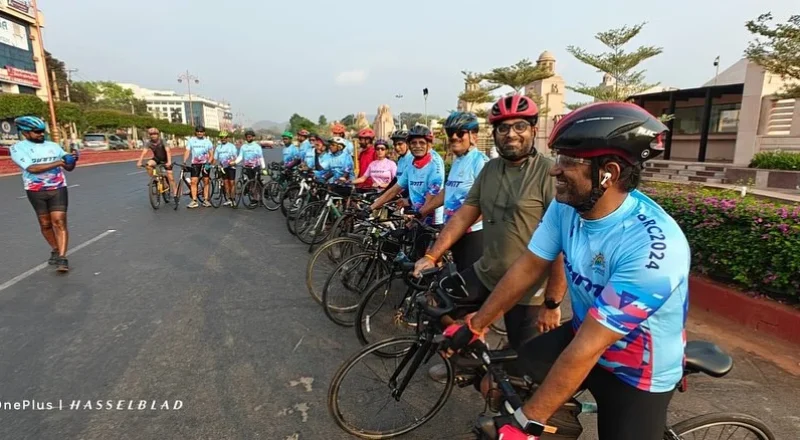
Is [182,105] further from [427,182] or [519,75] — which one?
[427,182]

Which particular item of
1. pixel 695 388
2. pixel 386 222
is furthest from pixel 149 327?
pixel 695 388

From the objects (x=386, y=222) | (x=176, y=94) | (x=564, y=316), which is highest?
(x=176, y=94)

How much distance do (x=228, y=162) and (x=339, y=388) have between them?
9104 millimetres

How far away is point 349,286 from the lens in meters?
4.17

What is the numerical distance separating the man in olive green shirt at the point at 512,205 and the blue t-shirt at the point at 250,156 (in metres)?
8.63

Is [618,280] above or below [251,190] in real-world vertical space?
above

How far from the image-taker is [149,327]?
3.88 metres

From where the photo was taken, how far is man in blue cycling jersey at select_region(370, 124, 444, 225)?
4543 millimetres

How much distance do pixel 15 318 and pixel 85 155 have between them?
26.2 metres

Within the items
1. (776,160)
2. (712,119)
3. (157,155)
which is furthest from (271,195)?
(712,119)

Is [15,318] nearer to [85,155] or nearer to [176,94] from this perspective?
[85,155]

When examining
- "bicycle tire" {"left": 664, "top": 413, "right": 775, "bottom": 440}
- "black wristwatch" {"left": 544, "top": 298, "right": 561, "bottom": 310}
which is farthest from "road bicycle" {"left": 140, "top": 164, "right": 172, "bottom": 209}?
"bicycle tire" {"left": 664, "top": 413, "right": 775, "bottom": 440}

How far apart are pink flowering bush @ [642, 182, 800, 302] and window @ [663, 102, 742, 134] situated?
52.4 ft

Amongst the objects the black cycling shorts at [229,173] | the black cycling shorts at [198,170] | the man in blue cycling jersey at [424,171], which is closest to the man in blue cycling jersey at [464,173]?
the man in blue cycling jersey at [424,171]
